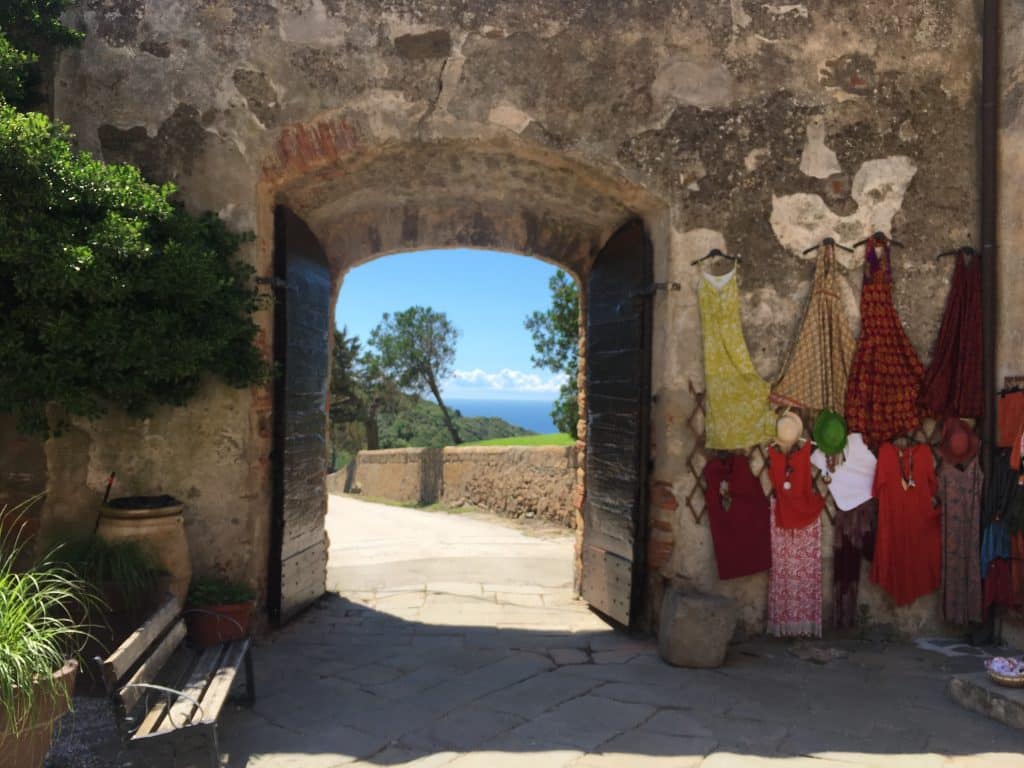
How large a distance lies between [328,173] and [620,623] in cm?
347

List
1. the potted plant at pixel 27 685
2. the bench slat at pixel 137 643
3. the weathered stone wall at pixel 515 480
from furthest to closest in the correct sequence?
1. the weathered stone wall at pixel 515 480
2. the bench slat at pixel 137 643
3. the potted plant at pixel 27 685

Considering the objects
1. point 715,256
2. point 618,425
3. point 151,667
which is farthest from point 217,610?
point 715,256

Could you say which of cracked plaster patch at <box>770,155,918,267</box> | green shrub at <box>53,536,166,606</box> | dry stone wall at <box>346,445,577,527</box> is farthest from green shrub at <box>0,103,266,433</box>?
dry stone wall at <box>346,445,577,527</box>

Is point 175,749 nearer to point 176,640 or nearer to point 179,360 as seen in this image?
point 176,640

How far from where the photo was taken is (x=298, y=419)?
535 cm

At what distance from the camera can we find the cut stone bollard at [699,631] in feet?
14.3

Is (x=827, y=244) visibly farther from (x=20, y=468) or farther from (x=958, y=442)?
(x=20, y=468)

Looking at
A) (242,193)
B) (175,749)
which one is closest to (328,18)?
(242,193)

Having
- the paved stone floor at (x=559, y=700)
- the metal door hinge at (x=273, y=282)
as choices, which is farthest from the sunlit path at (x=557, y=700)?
the metal door hinge at (x=273, y=282)

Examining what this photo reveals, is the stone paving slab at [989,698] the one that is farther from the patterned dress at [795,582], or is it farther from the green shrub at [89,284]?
the green shrub at [89,284]

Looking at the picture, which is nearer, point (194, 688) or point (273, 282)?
point (194, 688)

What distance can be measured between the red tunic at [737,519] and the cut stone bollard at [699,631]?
1.38 ft

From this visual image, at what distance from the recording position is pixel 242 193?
4750 mm

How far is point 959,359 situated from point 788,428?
3.72 ft
